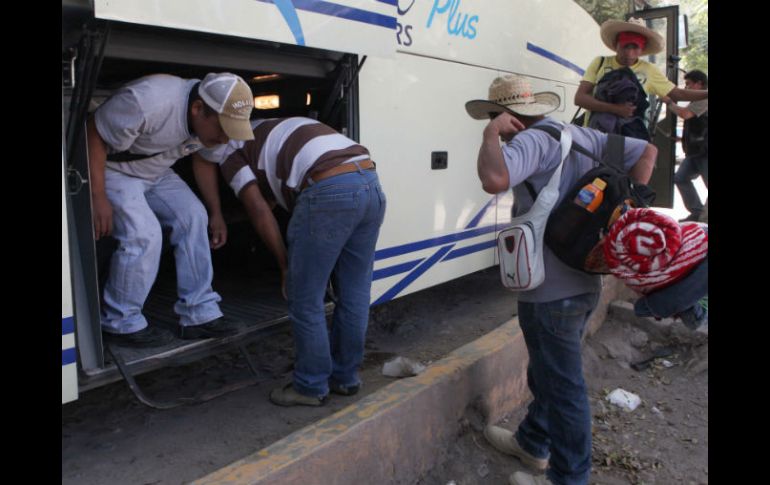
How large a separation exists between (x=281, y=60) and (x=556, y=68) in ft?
9.66

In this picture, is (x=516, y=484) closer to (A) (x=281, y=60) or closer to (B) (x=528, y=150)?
(B) (x=528, y=150)

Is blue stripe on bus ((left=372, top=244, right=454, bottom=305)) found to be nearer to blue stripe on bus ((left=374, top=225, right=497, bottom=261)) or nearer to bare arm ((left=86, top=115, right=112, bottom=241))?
blue stripe on bus ((left=374, top=225, right=497, bottom=261))

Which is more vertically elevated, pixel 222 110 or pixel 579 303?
pixel 222 110

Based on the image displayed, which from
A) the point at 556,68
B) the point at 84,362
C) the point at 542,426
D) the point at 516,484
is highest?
the point at 556,68

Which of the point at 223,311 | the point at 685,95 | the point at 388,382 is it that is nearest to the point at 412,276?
the point at 388,382

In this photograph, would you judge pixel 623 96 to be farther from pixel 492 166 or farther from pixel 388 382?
pixel 388 382

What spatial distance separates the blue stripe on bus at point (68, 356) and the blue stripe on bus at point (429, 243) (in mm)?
1639

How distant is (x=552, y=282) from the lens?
2.43 meters

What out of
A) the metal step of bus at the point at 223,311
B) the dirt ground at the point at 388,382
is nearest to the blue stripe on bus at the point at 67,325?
the metal step of bus at the point at 223,311

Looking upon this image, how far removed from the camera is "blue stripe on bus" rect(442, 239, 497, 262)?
13.7 ft

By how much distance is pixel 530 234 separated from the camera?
2.38m

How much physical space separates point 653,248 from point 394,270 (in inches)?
70.0
